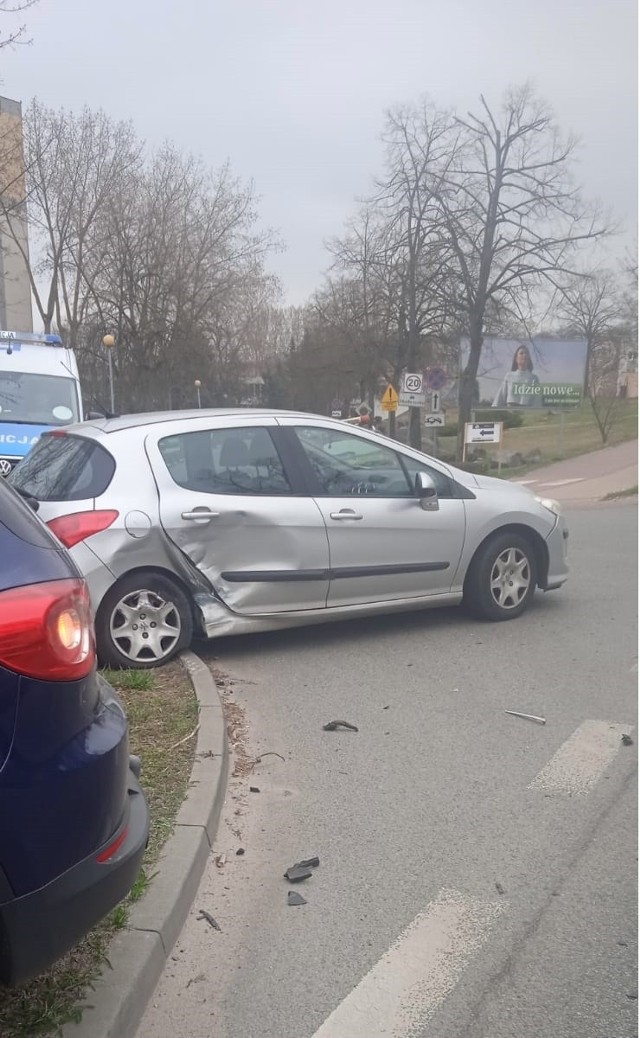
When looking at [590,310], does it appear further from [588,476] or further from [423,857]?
[423,857]

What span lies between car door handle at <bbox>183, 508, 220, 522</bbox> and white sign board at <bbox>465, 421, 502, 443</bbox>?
816 inches

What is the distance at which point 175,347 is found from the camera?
36.0 metres

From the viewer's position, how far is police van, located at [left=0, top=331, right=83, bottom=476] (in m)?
13.3

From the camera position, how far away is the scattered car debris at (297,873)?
3447mm

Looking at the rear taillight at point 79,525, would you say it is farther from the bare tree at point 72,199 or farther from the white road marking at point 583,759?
the bare tree at point 72,199

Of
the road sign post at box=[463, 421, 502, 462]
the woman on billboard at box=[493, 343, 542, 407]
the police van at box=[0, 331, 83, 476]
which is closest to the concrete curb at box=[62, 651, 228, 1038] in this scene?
the police van at box=[0, 331, 83, 476]

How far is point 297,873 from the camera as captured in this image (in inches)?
137

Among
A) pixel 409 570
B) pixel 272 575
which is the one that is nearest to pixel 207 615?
pixel 272 575

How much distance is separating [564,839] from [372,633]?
327cm

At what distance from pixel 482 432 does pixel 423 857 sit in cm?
2317

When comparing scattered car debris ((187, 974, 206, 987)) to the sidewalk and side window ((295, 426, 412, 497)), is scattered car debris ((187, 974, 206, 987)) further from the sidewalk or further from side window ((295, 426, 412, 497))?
the sidewalk

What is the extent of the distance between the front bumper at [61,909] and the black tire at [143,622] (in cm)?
315

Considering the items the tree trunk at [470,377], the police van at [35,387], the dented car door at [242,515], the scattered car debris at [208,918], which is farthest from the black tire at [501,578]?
the tree trunk at [470,377]

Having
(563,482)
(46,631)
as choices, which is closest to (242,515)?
(46,631)
